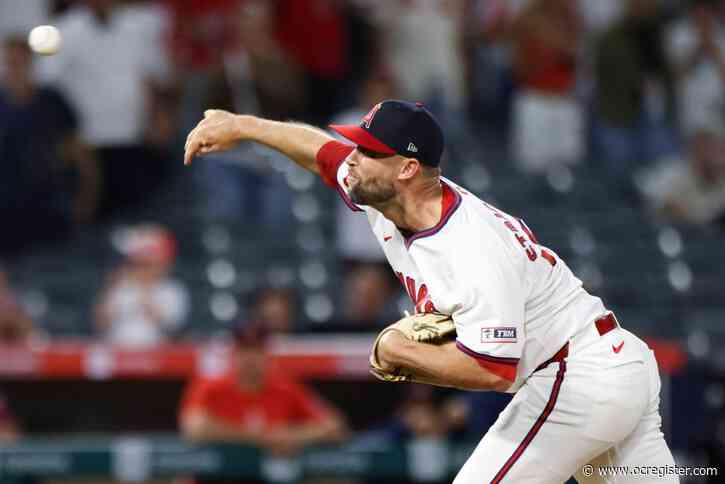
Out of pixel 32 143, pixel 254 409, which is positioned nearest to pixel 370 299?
pixel 254 409

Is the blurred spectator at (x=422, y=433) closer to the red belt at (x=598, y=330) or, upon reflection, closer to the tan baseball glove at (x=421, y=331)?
the red belt at (x=598, y=330)

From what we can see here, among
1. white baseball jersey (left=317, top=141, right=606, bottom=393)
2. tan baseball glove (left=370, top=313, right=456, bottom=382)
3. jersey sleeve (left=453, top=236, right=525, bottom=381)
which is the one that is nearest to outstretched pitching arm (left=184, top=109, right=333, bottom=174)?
white baseball jersey (left=317, top=141, right=606, bottom=393)

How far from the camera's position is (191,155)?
4.95 metres

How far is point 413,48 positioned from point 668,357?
3.66 meters

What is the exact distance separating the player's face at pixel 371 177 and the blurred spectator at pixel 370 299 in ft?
11.1

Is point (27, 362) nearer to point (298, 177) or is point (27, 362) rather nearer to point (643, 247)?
point (298, 177)

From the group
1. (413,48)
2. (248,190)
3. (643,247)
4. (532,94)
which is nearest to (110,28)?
(248,190)

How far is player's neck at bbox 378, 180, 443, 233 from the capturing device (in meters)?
4.66

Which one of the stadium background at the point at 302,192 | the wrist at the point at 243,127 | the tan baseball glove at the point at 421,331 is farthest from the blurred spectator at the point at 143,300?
the tan baseball glove at the point at 421,331

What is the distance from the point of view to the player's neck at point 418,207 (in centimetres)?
466

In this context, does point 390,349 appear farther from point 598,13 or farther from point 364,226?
point 598,13

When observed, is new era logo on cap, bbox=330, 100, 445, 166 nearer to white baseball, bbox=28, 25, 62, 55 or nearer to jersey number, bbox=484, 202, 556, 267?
jersey number, bbox=484, 202, 556, 267

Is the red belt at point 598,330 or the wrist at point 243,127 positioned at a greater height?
the wrist at point 243,127

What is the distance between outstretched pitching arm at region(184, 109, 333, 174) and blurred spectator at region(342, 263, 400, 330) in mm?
2815
